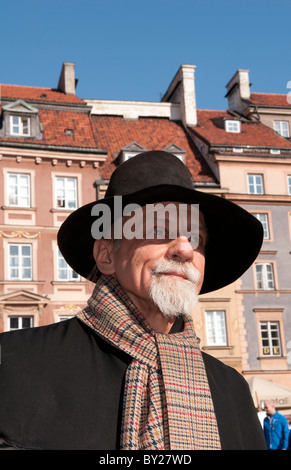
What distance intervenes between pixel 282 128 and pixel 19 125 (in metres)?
12.8

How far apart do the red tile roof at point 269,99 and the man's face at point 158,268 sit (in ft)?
98.5

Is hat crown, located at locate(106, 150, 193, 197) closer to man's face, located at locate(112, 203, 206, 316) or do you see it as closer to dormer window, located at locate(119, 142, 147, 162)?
man's face, located at locate(112, 203, 206, 316)

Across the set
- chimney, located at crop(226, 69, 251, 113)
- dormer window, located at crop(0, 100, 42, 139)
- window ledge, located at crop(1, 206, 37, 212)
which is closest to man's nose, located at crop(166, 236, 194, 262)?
window ledge, located at crop(1, 206, 37, 212)

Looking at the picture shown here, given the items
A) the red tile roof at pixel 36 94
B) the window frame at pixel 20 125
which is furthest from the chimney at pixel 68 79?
the window frame at pixel 20 125

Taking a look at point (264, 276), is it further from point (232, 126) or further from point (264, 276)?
point (232, 126)

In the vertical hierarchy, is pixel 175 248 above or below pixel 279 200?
below

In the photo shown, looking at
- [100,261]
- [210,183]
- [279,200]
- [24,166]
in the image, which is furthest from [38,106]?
[100,261]

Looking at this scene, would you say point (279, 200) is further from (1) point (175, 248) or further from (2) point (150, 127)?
(1) point (175, 248)

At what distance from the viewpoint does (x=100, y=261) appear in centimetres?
282

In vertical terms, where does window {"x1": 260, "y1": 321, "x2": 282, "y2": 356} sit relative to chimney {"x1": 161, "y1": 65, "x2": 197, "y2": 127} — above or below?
below

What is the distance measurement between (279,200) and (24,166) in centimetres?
1010

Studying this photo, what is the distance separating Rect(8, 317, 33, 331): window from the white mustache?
20.5 meters

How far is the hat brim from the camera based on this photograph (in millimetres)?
2838

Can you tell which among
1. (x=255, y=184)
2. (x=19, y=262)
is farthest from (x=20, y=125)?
(x=255, y=184)
